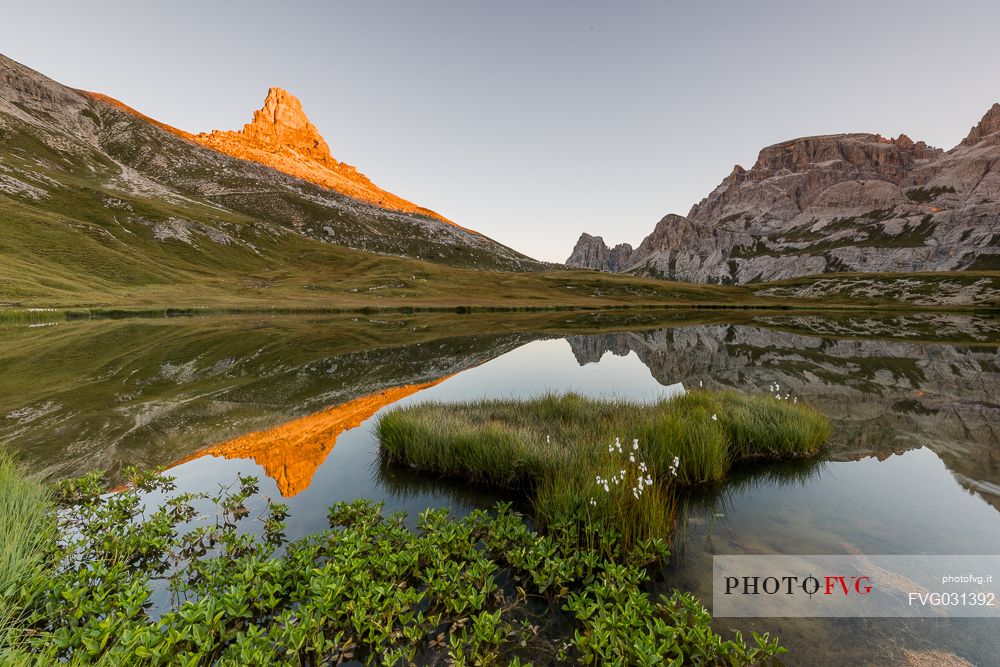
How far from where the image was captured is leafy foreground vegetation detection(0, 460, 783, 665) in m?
4.94

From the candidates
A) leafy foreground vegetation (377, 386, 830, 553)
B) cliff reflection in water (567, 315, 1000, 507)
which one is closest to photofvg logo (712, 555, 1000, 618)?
leafy foreground vegetation (377, 386, 830, 553)

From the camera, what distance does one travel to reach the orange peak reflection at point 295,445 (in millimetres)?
12289

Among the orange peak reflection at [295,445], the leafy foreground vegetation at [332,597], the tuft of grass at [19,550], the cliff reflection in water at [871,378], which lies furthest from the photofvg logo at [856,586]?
the orange peak reflection at [295,445]

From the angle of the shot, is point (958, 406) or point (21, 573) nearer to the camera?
point (21, 573)

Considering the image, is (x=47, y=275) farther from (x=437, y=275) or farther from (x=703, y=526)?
(x=703, y=526)

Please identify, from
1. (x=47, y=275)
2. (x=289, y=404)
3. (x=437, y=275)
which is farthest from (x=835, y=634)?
(x=437, y=275)

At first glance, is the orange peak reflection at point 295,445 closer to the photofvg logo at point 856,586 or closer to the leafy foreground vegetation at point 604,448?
the leafy foreground vegetation at point 604,448

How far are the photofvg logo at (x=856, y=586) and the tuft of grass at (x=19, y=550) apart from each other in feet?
29.6

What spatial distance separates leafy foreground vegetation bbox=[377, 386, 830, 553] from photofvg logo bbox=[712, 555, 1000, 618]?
4.86 feet

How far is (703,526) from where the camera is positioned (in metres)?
9.32

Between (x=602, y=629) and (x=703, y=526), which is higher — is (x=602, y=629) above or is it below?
above

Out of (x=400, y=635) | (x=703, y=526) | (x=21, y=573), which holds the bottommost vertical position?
(x=703, y=526)

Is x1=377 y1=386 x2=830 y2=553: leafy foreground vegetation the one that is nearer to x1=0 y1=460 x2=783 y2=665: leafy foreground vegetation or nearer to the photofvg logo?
x1=0 y1=460 x2=783 y2=665: leafy foreground vegetation

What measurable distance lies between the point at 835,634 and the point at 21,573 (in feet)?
37.7
